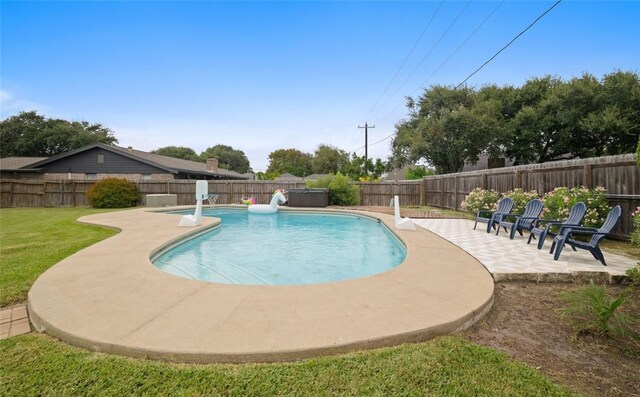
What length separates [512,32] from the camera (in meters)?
9.30

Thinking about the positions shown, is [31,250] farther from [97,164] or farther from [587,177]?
[97,164]

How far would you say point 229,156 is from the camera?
2662 inches

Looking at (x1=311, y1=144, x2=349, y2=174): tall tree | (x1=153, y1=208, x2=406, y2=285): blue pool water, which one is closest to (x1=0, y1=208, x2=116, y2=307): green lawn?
(x1=153, y1=208, x2=406, y2=285): blue pool water

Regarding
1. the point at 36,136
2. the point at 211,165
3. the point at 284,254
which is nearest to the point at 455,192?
the point at 284,254

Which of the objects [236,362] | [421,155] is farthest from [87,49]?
[421,155]

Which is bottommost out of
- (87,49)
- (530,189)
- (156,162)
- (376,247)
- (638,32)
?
(376,247)

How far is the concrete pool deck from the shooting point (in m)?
2.12

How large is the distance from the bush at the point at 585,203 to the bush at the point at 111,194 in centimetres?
2016

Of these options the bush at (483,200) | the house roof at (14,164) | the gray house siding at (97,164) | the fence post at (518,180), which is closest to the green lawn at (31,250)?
the bush at (483,200)

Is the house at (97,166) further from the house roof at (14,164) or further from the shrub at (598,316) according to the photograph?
the shrub at (598,316)

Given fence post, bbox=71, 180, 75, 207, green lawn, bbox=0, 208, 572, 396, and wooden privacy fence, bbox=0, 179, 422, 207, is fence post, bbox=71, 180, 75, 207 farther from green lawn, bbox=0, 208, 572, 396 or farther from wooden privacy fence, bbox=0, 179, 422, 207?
green lawn, bbox=0, 208, 572, 396

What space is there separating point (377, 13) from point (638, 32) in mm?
13533

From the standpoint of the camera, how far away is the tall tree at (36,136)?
32.9m

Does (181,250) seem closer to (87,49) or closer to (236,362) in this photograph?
(236,362)
